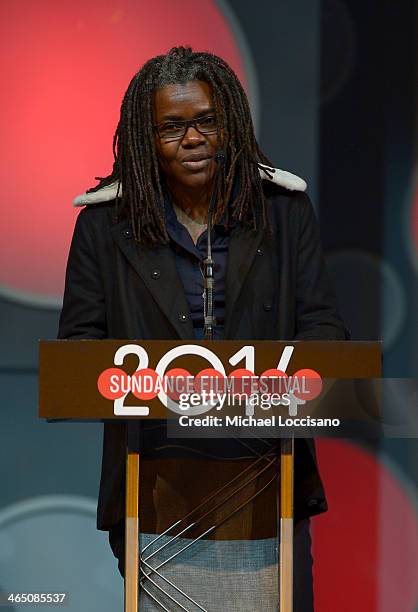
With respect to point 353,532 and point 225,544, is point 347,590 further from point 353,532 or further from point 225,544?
point 225,544

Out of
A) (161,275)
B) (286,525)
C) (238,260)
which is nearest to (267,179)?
(238,260)

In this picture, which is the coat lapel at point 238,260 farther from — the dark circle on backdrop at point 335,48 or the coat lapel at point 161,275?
the dark circle on backdrop at point 335,48

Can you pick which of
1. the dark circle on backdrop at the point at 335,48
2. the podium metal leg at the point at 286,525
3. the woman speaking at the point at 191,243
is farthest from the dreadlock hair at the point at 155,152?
the dark circle on backdrop at the point at 335,48

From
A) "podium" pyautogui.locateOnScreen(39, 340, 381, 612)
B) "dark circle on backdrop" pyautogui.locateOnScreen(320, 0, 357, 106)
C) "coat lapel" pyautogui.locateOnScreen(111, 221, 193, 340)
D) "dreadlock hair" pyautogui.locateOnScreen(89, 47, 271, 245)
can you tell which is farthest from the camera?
"dark circle on backdrop" pyautogui.locateOnScreen(320, 0, 357, 106)

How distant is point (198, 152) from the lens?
2.56 meters

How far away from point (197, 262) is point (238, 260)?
10 centimetres

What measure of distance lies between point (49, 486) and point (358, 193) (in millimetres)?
1383

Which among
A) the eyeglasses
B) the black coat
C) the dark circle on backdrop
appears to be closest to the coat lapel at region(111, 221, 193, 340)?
the black coat

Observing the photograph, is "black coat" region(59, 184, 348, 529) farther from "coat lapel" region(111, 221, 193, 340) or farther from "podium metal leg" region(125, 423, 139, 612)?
"podium metal leg" region(125, 423, 139, 612)

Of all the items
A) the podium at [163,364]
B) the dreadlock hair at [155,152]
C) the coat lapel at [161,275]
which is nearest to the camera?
the podium at [163,364]

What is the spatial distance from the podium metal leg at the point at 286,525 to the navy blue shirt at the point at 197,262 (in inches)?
16.0

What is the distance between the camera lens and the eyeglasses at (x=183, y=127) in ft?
8.43

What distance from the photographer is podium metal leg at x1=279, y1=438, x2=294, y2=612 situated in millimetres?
2215

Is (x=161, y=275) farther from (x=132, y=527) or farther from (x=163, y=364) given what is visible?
(x=132, y=527)
